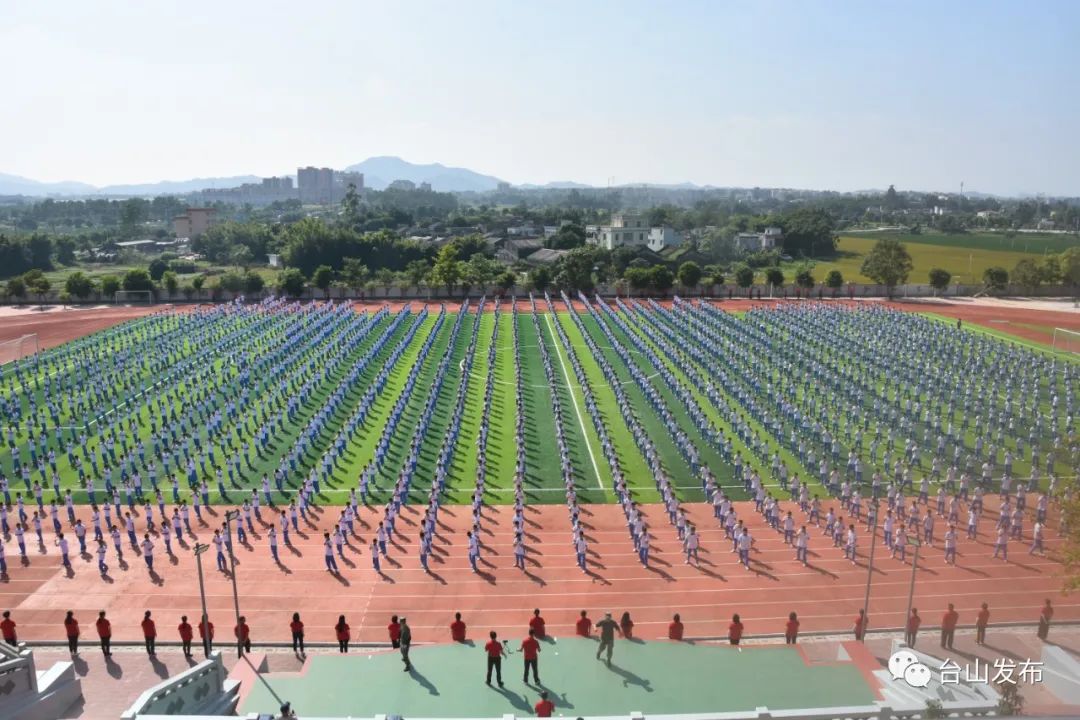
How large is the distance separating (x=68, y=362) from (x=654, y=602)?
34670 mm

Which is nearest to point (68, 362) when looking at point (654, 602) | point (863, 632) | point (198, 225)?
point (654, 602)

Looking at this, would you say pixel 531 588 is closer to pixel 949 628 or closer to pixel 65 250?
pixel 949 628

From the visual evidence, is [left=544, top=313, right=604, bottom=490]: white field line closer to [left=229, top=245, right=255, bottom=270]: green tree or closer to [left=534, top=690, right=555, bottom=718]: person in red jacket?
[left=534, top=690, right=555, bottom=718]: person in red jacket

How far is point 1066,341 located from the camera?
144 feet

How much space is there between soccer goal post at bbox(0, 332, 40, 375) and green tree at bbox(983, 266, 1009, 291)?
225 ft

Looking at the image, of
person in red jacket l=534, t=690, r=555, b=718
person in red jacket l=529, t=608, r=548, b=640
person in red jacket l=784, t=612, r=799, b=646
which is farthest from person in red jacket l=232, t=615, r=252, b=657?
person in red jacket l=784, t=612, r=799, b=646

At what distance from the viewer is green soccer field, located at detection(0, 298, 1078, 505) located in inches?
939

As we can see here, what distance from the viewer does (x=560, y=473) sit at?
23.8m

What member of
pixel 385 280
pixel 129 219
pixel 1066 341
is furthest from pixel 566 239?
pixel 129 219

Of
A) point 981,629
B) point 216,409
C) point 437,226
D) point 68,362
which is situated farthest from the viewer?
point 437,226

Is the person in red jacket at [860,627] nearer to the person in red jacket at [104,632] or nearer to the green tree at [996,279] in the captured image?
the person in red jacket at [104,632]

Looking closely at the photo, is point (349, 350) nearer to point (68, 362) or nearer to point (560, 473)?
point (68, 362)

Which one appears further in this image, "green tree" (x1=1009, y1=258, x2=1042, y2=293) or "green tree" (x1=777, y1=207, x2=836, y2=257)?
"green tree" (x1=777, y1=207, x2=836, y2=257)

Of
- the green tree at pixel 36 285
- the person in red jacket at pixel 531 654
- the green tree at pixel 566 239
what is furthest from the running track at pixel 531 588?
the green tree at pixel 566 239
